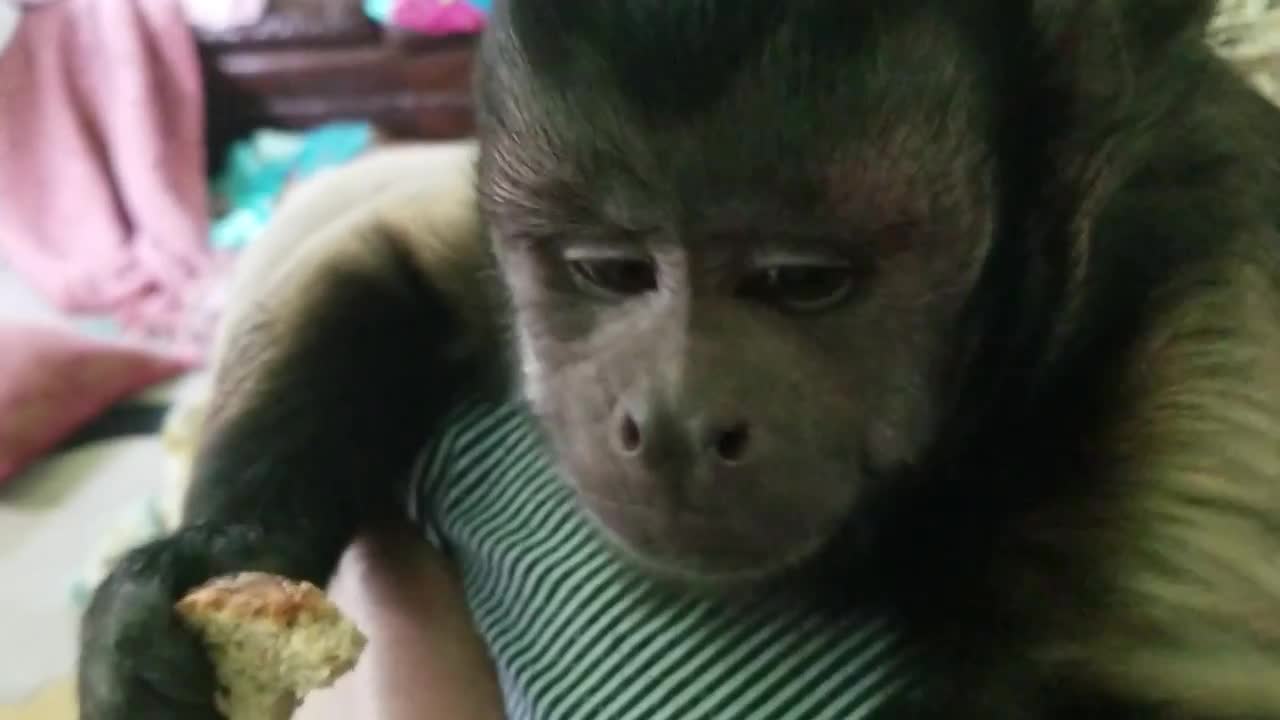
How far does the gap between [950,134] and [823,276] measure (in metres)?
0.09

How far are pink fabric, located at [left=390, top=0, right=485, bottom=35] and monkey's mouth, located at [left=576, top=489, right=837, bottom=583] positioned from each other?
1835 millimetres

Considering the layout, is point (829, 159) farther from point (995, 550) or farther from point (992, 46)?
point (995, 550)

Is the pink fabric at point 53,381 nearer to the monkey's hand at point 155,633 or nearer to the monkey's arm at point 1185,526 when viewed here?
the monkey's hand at point 155,633

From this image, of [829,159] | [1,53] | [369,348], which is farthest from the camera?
[1,53]

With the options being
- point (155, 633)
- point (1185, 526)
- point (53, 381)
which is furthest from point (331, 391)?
point (53, 381)

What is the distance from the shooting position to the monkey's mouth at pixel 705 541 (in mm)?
871

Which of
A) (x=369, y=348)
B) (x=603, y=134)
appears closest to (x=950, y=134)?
(x=603, y=134)

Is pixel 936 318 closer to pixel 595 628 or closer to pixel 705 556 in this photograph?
pixel 705 556

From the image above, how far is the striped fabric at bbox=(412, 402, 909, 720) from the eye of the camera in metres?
0.97

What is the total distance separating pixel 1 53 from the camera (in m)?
2.65

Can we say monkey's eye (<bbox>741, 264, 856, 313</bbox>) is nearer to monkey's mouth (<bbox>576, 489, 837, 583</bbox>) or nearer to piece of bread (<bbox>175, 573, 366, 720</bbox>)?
monkey's mouth (<bbox>576, 489, 837, 583</bbox>)

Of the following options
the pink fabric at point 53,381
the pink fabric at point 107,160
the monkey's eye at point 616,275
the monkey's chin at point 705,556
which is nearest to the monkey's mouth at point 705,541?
the monkey's chin at point 705,556

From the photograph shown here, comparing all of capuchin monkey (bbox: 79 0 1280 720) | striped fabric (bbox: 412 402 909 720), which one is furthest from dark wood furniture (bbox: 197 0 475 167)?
capuchin monkey (bbox: 79 0 1280 720)

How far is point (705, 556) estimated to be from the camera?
882 mm
